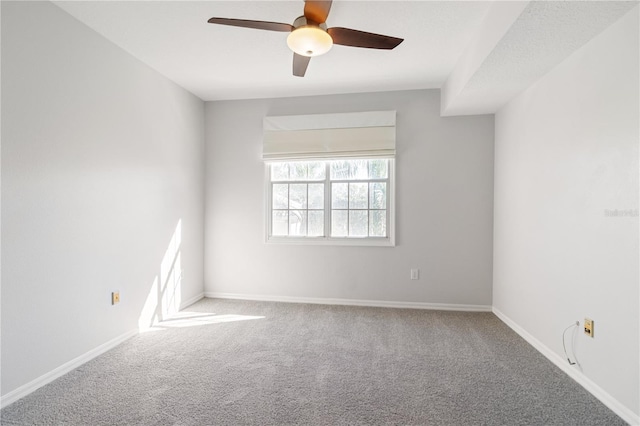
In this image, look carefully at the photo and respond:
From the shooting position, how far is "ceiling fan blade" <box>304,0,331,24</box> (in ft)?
5.80

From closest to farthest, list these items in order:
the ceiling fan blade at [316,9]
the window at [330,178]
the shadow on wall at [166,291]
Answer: the ceiling fan blade at [316,9]
the shadow on wall at [166,291]
the window at [330,178]

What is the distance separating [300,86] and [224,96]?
1.03 m

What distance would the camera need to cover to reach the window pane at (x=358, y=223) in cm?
396

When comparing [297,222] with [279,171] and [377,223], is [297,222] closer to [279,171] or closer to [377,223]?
[279,171]

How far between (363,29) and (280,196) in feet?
7.29

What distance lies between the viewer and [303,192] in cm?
410

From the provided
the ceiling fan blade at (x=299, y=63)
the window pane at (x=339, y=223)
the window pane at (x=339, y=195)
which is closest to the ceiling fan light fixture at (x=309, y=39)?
the ceiling fan blade at (x=299, y=63)

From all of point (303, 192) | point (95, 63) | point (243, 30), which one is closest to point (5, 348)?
point (95, 63)

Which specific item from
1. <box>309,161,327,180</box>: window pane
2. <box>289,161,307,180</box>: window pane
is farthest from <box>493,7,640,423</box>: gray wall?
<box>289,161,307,180</box>: window pane

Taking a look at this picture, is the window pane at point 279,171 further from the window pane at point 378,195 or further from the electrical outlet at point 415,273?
the electrical outlet at point 415,273

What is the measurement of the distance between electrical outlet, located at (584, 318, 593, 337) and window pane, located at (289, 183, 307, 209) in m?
2.89

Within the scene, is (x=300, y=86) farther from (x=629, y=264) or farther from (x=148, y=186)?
(x=629, y=264)

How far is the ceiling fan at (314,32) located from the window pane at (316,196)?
2.09 m

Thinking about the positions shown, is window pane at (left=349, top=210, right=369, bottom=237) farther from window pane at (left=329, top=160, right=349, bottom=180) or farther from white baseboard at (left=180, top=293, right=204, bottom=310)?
white baseboard at (left=180, top=293, right=204, bottom=310)
